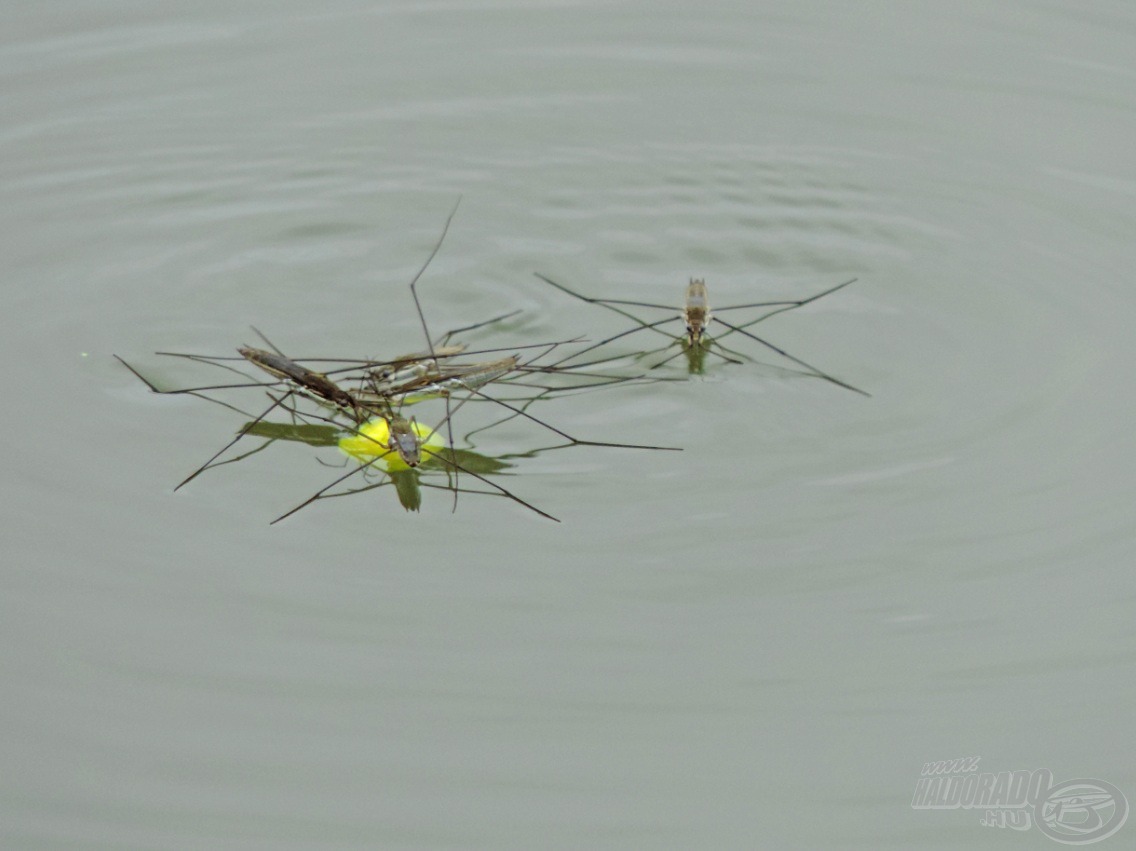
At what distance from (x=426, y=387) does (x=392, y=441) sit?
0.22 m

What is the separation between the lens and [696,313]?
12.6 ft

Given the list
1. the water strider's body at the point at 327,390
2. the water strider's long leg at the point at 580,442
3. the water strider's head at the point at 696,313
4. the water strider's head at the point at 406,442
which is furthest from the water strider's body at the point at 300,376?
the water strider's head at the point at 696,313

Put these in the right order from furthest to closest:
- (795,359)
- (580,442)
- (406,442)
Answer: (795,359) < (580,442) < (406,442)

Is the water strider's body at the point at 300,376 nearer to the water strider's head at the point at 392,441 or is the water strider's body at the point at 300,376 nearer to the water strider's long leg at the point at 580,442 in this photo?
the water strider's head at the point at 392,441

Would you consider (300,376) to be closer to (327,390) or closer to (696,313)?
(327,390)

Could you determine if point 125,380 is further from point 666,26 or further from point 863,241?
point 666,26

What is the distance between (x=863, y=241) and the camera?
14.3ft

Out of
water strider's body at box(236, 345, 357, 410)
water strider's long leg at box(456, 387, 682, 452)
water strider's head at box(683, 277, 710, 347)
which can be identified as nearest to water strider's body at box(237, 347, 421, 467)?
water strider's body at box(236, 345, 357, 410)

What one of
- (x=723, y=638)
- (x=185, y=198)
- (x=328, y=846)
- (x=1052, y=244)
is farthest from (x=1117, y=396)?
(x=185, y=198)

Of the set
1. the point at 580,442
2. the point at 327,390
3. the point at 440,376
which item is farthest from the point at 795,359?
the point at 327,390

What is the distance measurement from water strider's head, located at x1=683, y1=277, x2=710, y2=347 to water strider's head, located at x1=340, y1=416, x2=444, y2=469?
787mm

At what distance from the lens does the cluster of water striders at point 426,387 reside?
3457 millimetres

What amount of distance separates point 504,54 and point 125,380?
2324 millimetres

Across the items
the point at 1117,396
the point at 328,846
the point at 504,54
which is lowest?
the point at 328,846
